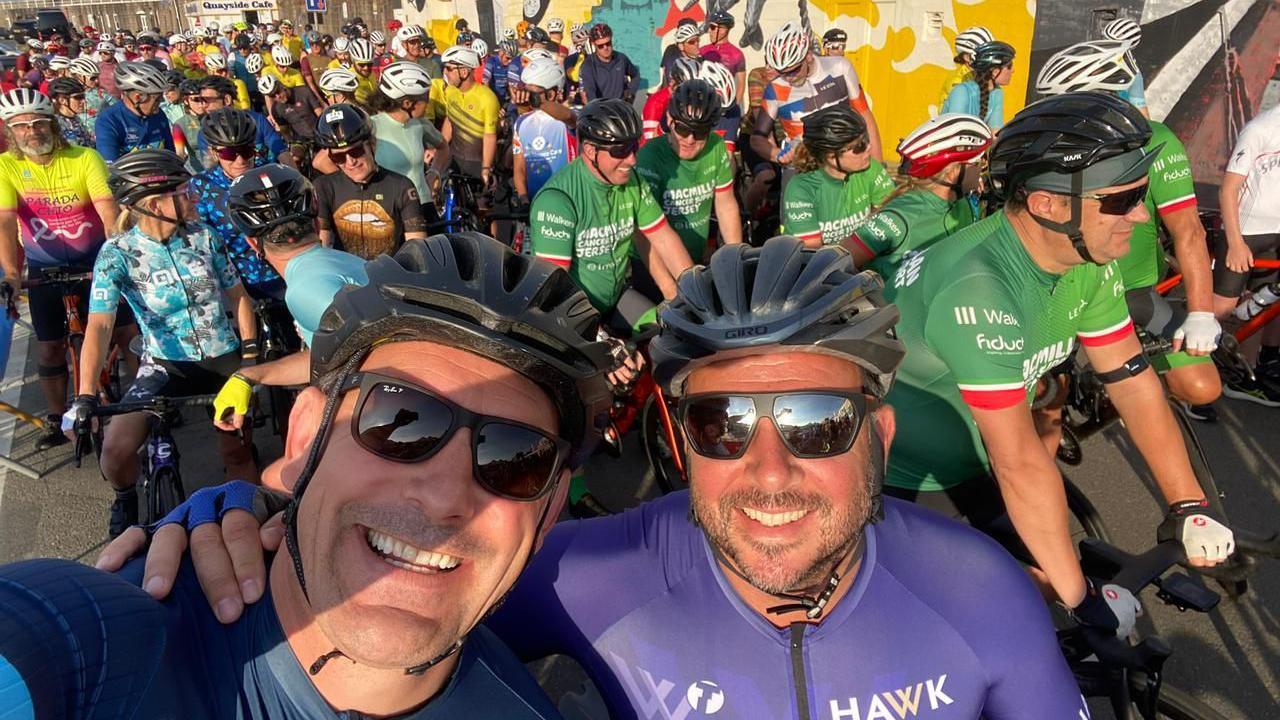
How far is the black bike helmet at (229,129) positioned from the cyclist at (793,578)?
5.58 m

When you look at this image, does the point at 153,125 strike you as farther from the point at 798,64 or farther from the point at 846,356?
the point at 846,356

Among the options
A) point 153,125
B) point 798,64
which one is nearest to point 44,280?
point 153,125

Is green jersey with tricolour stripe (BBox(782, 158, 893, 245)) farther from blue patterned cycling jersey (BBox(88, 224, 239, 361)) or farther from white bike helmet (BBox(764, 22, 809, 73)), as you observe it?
blue patterned cycling jersey (BBox(88, 224, 239, 361))

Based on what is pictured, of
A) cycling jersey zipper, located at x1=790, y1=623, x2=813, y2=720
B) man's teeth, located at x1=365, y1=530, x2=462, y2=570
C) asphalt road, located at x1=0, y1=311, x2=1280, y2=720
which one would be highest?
man's teeth, located at x1=365, y1=530, x2=462, y2=570

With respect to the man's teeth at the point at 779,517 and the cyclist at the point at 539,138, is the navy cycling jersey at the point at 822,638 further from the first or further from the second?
the cyclist at the point at 539,138

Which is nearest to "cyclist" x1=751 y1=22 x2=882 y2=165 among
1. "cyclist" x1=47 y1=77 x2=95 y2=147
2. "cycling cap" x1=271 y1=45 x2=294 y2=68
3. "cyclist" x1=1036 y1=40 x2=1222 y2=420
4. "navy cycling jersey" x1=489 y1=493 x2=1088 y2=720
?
"cyclist" x1=1036 y1=40 x2=1222 y2=420

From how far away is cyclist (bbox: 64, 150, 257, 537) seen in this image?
4.54 meters

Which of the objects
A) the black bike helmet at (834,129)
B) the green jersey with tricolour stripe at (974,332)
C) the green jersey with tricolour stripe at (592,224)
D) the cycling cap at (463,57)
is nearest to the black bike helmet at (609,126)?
the green jersey with tricolour stripe at (592,224)

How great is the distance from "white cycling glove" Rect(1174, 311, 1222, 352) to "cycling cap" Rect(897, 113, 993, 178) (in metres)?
1.58

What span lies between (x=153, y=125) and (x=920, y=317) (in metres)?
9.89

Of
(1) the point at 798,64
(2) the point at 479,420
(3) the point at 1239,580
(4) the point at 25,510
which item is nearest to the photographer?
(2) the point at 479,420

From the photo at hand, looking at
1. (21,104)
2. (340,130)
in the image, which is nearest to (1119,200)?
(340,130)

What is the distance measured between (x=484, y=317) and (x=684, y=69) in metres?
8.93

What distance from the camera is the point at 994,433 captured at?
8.48ft
